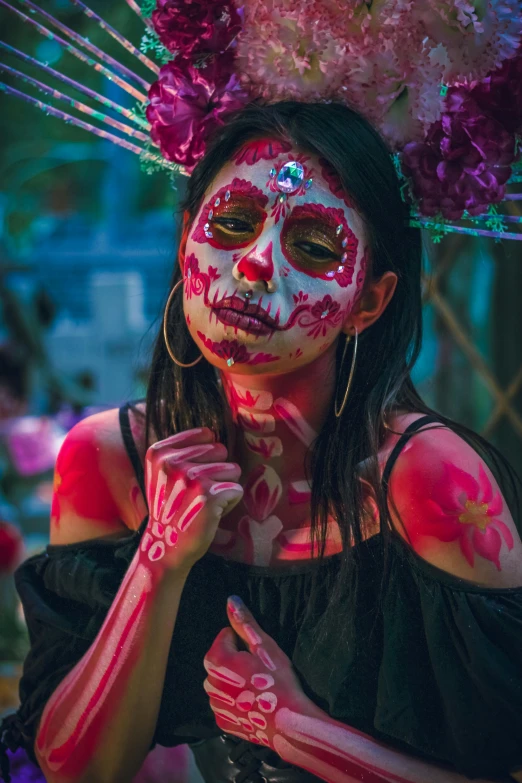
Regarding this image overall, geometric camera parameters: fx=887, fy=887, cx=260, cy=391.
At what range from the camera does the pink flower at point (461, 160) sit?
129 centimetres

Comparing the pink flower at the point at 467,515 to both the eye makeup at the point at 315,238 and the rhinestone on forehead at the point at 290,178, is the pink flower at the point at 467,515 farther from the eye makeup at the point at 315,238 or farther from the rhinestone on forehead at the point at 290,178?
the rhinestone on forehead at the point at 290,178

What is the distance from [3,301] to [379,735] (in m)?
2.84

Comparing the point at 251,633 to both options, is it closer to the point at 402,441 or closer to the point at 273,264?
the point at 402,441

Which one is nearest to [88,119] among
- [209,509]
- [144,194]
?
[144,194]

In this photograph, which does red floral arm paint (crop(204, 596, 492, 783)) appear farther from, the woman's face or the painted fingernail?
the woman's face

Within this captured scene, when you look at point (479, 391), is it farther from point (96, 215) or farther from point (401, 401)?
point (96, 215)

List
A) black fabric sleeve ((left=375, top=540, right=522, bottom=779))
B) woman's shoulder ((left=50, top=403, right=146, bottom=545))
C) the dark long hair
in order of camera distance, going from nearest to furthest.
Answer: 1. black fabric sleeve ((left=375, top=540, right=522, bottom=779))
2. the dark long hair
3. woman's shoulder ((left=50, top=403, right=146, bottom=545))

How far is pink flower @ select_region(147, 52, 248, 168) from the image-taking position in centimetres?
138

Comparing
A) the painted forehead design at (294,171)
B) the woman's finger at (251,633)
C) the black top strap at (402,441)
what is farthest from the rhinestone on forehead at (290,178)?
the woman's finger at (251,633)

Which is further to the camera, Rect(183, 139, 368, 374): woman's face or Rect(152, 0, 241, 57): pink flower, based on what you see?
Rect(152, 0, 241, 57): pink flower

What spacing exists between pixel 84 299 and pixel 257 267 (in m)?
2.65

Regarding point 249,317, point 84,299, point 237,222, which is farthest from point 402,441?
point 84,299

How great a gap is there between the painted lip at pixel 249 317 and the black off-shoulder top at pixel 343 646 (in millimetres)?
276

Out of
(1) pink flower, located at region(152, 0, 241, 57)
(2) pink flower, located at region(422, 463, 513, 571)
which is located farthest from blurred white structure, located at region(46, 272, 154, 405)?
(2) pink flower, located at region(422, 463, 513, 571)
